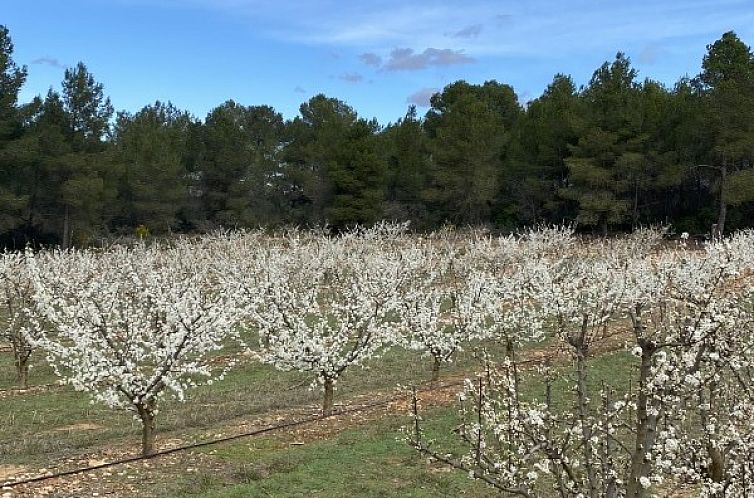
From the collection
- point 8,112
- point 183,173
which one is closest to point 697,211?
point 183,173

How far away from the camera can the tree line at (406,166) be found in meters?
39.4

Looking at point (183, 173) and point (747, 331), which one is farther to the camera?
point (183, 173)

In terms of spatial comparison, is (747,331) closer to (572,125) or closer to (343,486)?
(343,486)

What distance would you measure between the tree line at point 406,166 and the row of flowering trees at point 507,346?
1334 centimetres

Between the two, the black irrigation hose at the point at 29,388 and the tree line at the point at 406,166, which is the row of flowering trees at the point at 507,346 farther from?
the tree line at the point at 406,166

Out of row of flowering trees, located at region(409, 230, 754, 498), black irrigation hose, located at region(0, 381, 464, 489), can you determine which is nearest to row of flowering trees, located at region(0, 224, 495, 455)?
black irrigation hose, located at region(0, 381, 464, 489)

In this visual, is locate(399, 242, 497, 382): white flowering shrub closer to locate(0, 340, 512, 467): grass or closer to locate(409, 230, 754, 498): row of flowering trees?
locate(0, 340, 512, 467): grass

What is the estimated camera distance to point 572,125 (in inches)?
1682

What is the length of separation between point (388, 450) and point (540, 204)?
3932 cm

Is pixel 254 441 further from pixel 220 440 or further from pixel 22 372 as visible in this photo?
pixel 22 372

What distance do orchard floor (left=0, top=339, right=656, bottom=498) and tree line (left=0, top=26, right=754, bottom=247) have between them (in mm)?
26113

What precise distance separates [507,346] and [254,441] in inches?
235

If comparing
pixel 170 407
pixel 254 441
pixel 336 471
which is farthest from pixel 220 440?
pixel 170 407

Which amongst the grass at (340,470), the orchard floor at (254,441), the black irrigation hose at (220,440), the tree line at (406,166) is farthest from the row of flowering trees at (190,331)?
the tree line at (406,166)
